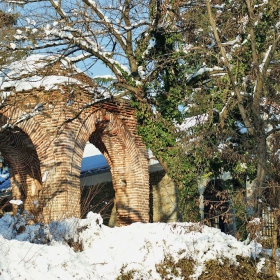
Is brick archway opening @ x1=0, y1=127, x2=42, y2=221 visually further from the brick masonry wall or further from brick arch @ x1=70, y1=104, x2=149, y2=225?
the brick masonry wall

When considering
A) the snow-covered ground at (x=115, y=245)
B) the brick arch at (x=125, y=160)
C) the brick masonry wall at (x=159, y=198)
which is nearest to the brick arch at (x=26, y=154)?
the brick arch at (x=125, y=160)

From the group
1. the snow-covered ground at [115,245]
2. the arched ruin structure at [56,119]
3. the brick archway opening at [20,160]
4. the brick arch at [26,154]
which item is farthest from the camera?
the brick archway opening at [20,160]

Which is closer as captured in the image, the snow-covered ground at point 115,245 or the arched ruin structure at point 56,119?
the snow-covered ground at point 115,245

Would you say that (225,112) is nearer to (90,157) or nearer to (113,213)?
(113,213)

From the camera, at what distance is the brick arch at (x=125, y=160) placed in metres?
14.1

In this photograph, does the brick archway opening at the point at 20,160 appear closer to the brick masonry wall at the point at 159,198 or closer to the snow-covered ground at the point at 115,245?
the brick masonry wall at the point at 159,198

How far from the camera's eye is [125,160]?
14633 mm

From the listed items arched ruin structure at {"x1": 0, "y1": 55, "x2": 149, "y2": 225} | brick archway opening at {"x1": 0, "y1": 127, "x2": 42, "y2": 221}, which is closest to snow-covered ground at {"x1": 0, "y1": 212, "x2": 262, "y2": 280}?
arched ruin structure at {"x1": 0, "y1": 55, "x2": 149, "y2": 225}

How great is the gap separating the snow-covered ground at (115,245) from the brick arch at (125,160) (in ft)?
14.8

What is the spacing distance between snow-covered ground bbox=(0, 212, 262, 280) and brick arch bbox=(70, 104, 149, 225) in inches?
177

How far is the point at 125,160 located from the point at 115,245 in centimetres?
578

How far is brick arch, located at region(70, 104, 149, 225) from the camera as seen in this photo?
14062mm

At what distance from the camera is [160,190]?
16906 millimetres

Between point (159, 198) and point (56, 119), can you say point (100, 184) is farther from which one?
→ point (56, 119)
